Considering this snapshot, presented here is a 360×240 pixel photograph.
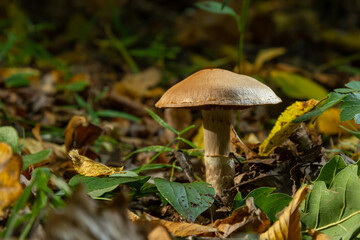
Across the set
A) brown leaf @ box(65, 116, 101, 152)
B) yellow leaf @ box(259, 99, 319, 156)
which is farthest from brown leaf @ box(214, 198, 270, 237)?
A: brown leaf @ box(65, 116, 101, 152)

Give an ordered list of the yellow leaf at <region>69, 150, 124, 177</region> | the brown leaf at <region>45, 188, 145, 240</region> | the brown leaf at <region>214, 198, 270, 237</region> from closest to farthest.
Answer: the brown leaf at <region>45, 188, 145, 240</region>
the brown leaf at <region>214, 198, 270, 237</region>
the yellow leaf at <region>69, 150, 124, 177</region>

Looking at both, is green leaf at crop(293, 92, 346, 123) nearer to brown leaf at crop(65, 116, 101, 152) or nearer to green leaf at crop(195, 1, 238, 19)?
green leaf at crop(195, 1, 238, 19)

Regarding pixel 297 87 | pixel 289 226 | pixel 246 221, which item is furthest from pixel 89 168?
pixel 297 87

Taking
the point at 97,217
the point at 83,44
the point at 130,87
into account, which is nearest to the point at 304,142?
the point at 97,217

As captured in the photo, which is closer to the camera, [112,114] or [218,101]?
[218,101]

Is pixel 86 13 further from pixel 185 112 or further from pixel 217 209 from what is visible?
pixel 217 209

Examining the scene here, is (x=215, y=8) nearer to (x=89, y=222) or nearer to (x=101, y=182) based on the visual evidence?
(x=101, y=182)

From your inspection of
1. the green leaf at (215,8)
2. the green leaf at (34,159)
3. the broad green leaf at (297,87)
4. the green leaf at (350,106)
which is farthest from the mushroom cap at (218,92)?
the broad green leaf at (297,87)

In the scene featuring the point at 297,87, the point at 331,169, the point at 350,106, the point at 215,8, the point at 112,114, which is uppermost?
the point at 215,8
